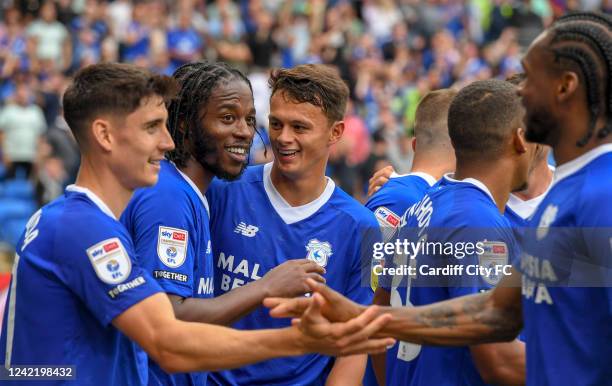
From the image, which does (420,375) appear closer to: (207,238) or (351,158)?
(207,238)

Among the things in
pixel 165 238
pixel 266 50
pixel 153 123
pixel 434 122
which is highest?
pixel 266 50

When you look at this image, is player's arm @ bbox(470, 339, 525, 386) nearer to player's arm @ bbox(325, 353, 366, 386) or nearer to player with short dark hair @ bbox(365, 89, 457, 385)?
player's arm @ bbox(325, 353, 366, 386)

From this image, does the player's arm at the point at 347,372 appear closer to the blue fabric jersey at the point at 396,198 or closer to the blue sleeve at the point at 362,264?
the blue sleeve at the point at 362,264

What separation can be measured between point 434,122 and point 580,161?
9.08 feet

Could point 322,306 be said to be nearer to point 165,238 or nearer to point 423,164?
point 165,238

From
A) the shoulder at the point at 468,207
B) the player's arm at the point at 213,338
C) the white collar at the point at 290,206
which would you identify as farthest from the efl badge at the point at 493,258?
the white collar at the point at 290,206

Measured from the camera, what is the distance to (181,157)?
19.1 ft

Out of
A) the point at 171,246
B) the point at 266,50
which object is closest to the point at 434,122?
the point at 171,246

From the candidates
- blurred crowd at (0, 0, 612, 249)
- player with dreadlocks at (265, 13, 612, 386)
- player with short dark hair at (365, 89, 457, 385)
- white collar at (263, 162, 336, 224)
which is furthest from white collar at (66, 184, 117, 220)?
blurred crowd at (0, 0, 612, 249)

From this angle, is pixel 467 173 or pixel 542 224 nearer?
pixel 542 224

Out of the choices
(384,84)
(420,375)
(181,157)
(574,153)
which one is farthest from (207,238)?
(384,84)

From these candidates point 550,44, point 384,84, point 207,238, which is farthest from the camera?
point 384,84

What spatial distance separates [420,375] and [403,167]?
1373 centimetres

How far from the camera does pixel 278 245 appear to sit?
604 centimetres
